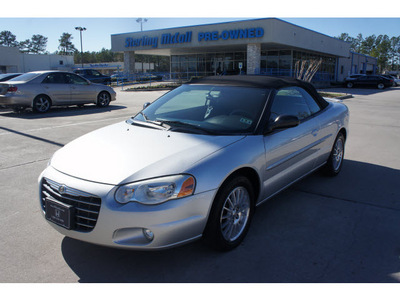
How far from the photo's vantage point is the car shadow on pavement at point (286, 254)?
2801 mm

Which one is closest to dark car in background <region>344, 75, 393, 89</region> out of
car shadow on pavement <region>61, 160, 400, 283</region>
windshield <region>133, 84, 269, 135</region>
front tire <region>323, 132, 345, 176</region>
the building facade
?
front tire <region>323, 132, 345, 176</region>

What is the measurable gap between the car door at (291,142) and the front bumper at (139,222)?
114 centimetres

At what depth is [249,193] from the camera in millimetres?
3381

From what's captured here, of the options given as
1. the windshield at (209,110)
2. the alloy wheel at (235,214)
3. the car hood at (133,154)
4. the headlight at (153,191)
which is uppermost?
the windshield at (209,110)

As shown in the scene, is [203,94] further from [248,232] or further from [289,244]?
[289,244]

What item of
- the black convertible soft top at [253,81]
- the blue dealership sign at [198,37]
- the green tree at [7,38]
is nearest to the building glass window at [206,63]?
the blue dealership sign at [198,37]

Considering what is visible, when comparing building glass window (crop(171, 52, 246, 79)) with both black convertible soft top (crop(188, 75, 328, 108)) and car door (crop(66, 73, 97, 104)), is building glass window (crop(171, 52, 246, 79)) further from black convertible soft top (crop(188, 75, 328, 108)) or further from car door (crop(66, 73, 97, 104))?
black convertible soft top (crop(188, 75, 328, 108))

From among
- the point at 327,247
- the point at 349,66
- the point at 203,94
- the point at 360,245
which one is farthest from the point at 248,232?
the point at 349,66

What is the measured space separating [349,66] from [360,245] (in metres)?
56.0

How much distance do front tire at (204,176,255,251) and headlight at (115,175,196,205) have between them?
0.40 m

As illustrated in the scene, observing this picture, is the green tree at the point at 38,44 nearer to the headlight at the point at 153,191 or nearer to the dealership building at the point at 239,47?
the dealership building at the point at 239,47

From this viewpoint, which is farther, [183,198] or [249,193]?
[249,193]

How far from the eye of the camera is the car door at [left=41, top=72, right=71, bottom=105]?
41.6ft

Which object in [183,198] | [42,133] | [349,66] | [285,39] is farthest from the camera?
[349,66]
